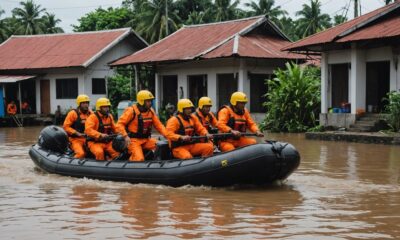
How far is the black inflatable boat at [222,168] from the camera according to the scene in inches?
382

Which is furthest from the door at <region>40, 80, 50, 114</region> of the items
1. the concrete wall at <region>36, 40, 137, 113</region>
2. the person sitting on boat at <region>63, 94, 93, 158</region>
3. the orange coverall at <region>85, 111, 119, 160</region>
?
the orange coverall at <region>85, 111, 119, 160</region>

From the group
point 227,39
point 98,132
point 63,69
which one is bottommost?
point 98,132

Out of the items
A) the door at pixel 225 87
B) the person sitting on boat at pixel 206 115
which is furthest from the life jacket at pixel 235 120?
the door at pixel 225 87

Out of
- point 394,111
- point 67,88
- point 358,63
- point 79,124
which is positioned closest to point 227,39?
point 358,63

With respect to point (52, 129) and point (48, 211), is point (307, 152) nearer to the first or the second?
point (52, 129)

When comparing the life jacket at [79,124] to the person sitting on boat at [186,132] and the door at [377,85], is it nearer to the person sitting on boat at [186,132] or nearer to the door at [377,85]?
the person sitting on boat at [186,132]

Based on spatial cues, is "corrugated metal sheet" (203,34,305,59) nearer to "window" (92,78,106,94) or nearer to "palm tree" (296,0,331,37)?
"window" (92,78,106,94)

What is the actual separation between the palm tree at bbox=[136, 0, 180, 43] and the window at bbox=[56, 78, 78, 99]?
9198 millimetres

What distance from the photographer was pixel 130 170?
1057 cm

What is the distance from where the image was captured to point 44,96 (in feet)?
105

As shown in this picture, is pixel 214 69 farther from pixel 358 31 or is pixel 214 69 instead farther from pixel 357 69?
pixel 358 31

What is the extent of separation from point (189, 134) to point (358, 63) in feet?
36.5

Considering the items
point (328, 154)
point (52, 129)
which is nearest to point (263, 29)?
point (328, 154)

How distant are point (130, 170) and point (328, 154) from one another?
661cm
